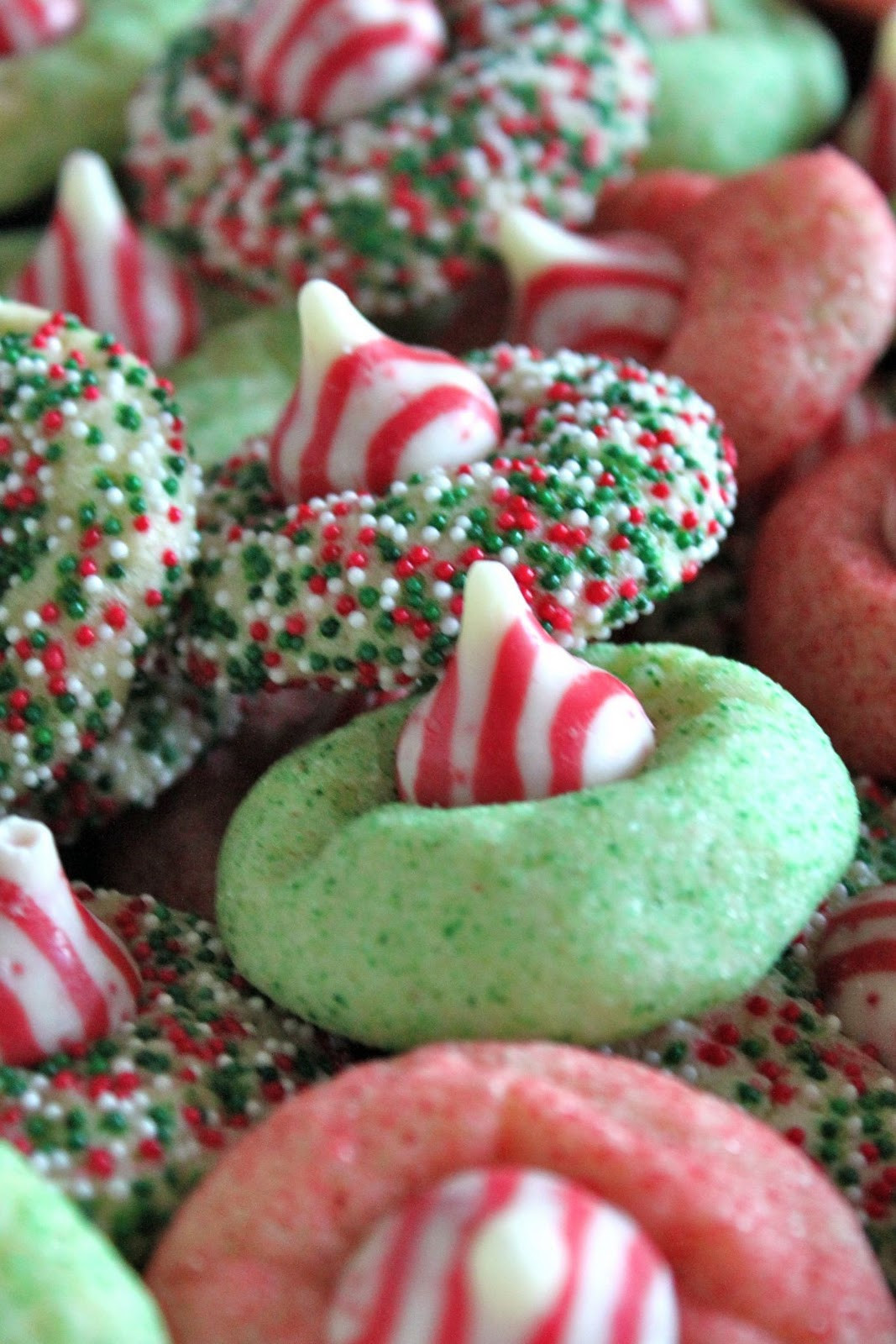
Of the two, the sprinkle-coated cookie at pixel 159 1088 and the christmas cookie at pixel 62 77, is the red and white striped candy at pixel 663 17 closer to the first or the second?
the christmas cookie at pixel 62 77

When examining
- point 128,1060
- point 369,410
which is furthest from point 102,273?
point 128,1060

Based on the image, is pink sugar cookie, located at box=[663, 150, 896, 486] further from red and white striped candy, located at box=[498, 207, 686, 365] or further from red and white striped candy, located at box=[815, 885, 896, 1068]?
red and white striped candy, located at box=[815, 885, 896, 1068]

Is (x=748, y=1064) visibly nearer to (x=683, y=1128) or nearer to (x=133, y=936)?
(x=683, y=1128)

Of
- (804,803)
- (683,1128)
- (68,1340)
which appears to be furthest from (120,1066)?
(804,803)

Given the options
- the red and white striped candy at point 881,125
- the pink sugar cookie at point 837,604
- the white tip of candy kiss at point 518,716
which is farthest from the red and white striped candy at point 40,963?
the red and white striped candy at point 881,125

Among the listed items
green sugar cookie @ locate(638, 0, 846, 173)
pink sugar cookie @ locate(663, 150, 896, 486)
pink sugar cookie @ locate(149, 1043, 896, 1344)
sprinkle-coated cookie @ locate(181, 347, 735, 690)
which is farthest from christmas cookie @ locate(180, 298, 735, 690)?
green sugar cookie @ locate(638, 0, 846, 173)
